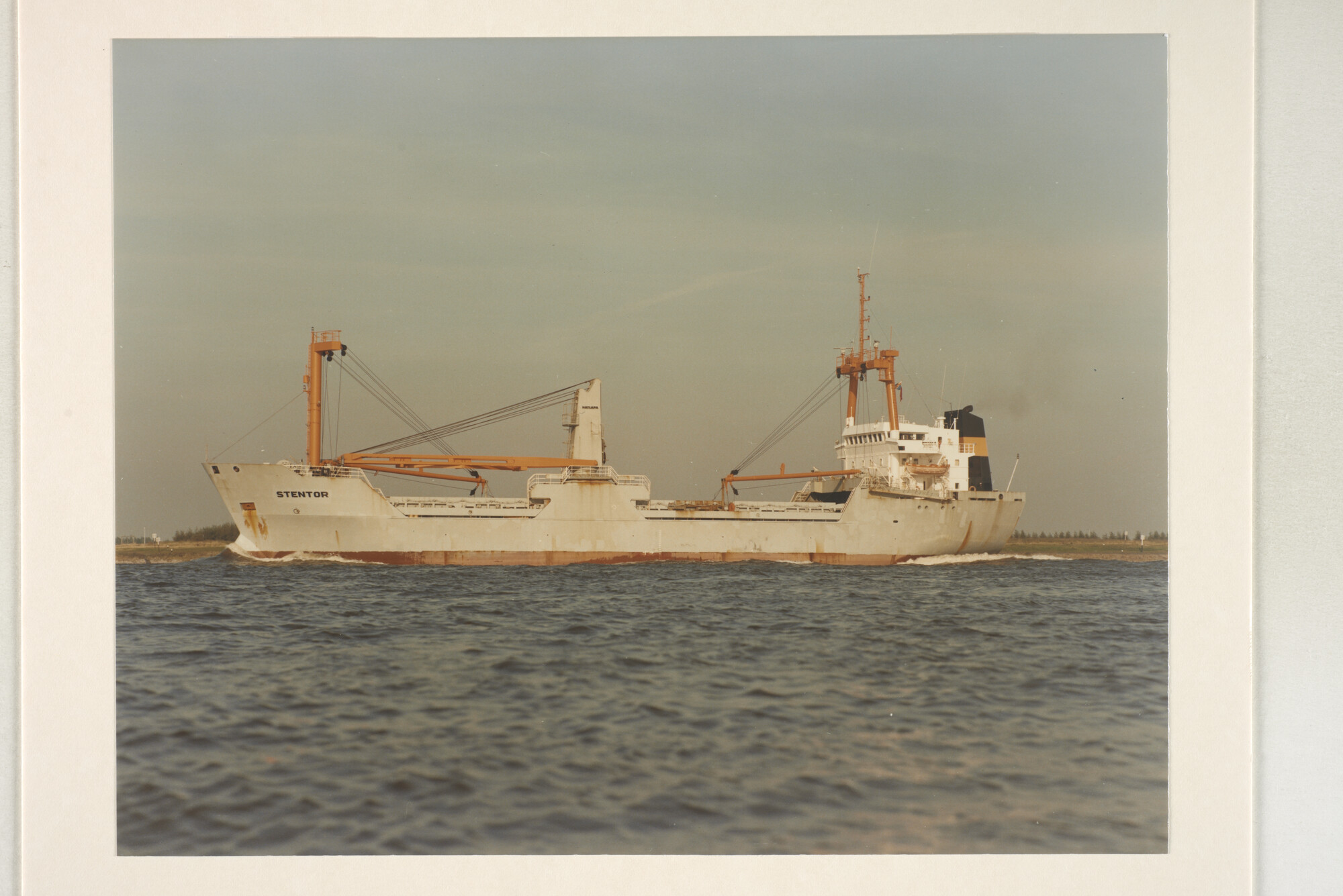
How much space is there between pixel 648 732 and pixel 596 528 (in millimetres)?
4476

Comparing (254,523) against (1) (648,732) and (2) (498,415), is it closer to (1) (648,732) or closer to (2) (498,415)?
(2) (498,415)

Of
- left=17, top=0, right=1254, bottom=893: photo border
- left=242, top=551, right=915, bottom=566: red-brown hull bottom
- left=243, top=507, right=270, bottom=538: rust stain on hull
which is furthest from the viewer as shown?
left=242, top=551, right=915, bottom=566: red-brown hull bottom

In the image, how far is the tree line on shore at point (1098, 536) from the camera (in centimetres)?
329

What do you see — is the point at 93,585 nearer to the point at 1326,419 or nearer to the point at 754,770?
the point at 754,770

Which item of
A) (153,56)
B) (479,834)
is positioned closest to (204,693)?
(479,834)

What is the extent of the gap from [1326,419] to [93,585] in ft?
14.5

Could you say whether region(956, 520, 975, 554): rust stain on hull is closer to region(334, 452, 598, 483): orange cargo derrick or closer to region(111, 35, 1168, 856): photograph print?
region(111, 35, 1168, 856): photograph print

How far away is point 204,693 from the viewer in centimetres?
347

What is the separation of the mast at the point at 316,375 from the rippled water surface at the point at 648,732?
35.9 inches

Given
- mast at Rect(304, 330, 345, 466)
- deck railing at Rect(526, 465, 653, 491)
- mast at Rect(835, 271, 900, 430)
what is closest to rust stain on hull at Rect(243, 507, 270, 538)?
mast at Rect(304, 330, 345, 466)

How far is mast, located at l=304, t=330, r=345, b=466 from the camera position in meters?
4.21

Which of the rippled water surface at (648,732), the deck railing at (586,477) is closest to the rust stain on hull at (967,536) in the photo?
the rippled water surface at (648,732)

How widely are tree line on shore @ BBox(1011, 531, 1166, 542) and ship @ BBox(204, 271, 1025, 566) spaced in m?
0.23

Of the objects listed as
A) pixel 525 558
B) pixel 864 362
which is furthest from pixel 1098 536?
pixel 525 558
